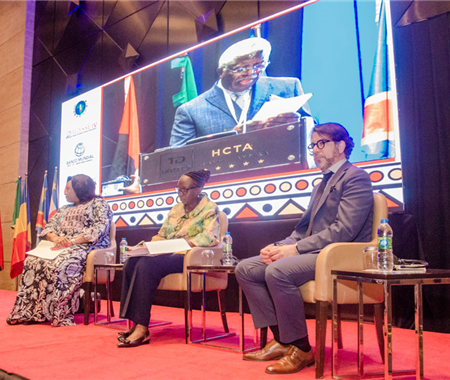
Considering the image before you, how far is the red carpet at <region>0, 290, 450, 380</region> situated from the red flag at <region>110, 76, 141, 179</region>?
236cm

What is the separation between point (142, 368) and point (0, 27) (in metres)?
8.41

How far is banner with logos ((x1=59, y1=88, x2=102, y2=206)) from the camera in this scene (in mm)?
5422

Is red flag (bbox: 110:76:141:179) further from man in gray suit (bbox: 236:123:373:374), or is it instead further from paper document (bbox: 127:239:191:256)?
man in gray suit (bbox: 236:123:373:374)

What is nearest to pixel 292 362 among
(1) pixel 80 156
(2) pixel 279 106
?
(2) pixel 279 106

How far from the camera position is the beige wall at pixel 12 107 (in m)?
7.21

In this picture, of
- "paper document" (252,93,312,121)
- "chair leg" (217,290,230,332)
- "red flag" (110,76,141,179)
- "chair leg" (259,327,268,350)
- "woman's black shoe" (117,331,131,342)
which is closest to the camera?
"chair leg" (259,327,268,350)

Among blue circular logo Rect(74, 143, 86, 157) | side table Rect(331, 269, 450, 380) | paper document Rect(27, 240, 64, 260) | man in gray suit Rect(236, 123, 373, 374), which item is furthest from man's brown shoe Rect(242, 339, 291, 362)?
blue circular logo Rect(74, 143, 86, 157)

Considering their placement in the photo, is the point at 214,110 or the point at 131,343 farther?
the point at 214,110

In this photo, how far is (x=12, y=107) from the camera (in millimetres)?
7547

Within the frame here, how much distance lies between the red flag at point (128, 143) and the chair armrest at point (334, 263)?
338cm

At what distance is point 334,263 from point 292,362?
45cm

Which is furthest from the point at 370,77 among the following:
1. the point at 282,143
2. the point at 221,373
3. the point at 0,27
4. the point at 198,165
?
the point at 0,27

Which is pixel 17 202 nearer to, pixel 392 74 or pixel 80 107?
pixel 80 107

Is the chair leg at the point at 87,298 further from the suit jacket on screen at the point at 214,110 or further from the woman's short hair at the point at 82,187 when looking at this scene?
the suit jacket on screen at the point at 214,110
